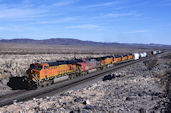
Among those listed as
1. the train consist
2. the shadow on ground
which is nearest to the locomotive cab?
the train consist

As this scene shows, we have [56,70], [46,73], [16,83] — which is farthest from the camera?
[56,70]

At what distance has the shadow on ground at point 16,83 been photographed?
2402cm

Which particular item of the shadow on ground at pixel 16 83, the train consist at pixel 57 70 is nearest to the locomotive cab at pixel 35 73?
the train consist at pixel 57 70

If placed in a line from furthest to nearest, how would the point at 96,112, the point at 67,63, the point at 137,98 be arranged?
the point at 67,63
the point at 137,98
the point at 96,112

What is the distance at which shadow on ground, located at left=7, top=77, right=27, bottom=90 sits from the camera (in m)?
24.0

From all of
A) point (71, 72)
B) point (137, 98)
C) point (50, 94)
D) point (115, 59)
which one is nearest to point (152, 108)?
point (137, 98)

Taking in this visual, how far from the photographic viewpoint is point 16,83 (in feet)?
83.9

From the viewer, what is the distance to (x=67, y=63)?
99.7 ft

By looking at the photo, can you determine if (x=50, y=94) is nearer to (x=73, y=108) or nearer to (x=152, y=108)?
(x=73, y=108)

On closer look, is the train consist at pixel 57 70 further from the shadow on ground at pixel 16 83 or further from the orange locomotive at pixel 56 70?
the shadow on ground at pixel 16 83

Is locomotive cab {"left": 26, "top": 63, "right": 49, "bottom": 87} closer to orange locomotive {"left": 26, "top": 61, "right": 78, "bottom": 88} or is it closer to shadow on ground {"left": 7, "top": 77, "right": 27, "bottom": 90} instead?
orange locomotive {"left": 26, "top": 61, "right": 78, "bottom": 88}

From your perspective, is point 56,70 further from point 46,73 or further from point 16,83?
point 16,83

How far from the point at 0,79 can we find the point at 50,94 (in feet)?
32.0

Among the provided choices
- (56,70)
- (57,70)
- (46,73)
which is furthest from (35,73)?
(57,70)
